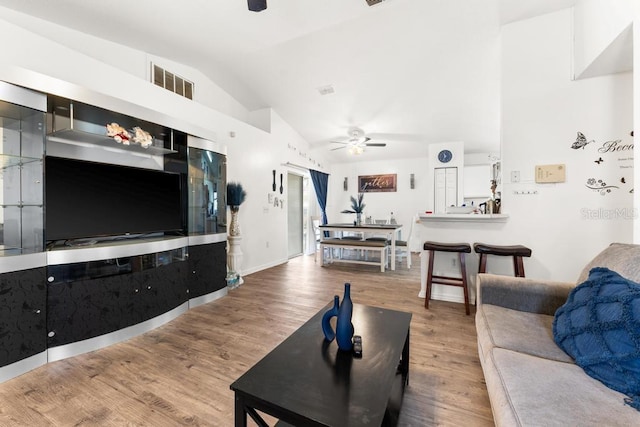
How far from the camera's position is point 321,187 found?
24.3ft

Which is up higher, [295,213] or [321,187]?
[321,187]

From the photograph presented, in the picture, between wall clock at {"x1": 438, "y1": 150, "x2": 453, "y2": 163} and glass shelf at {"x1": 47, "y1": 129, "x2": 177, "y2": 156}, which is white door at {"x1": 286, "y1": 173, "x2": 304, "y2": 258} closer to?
glass shelf at {"x1": 47, "y1": 129, "x2": 177, "y2": 156}

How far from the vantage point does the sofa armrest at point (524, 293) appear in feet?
5.79

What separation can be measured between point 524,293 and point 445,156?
503 cm

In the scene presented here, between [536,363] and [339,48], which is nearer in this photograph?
[536,363]

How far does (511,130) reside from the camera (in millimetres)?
2885

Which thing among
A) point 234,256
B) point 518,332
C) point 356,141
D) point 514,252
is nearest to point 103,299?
point 234,256

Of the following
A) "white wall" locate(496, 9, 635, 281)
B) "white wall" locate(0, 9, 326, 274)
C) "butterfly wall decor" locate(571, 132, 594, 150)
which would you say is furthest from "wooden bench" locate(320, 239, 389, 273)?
"butterfly wall decor" locate(571, 132, 594, 150)

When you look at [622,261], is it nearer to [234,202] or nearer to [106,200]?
[106,200]

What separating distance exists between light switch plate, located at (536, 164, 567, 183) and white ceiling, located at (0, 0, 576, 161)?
1.63 meters

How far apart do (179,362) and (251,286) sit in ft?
6.26

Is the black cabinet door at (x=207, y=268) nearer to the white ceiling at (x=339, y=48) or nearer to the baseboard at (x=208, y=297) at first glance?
the baseboard at (x=208, y=297)

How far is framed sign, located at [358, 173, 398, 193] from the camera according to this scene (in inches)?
298

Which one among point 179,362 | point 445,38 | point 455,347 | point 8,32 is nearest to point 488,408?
point 455,347
